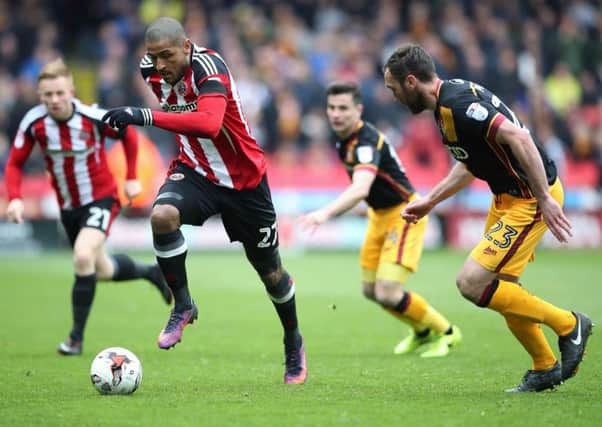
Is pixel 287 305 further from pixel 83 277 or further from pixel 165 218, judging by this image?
pixel 83 277

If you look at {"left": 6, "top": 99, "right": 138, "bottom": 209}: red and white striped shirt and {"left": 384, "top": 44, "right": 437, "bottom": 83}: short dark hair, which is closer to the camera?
{"left": 384, "top": 44, "right": 437, "bottom": 83}: short dark hair

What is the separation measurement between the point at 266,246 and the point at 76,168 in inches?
124

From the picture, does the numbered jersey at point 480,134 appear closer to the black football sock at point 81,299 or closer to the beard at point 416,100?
the beard at point 416,100

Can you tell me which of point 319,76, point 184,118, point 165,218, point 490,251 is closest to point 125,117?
point 184,118

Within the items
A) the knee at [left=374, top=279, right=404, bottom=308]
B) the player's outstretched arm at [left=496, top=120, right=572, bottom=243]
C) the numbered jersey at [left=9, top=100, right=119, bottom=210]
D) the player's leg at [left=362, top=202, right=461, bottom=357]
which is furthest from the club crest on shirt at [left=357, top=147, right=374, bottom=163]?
the player's outstretched arm at [left=496, top=120, right=572, bottom=243]

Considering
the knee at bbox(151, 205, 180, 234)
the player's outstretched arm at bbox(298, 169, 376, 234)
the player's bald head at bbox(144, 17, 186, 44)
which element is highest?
the player's bald head at bbox(144, 17, 186, 44)

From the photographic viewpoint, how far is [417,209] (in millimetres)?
7801

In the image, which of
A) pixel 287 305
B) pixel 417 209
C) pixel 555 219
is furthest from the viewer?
pixel 287 305

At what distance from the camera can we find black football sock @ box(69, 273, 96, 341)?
9.66 meters

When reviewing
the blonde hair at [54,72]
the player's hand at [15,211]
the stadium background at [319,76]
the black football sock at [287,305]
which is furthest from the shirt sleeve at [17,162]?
the stadium background at [319,76]

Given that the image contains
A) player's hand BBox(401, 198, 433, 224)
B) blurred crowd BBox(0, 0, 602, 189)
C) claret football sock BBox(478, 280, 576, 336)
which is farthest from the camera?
blurred crowd BBox(0, 0, 602, 189)

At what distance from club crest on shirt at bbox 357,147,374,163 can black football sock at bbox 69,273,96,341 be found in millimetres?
2744

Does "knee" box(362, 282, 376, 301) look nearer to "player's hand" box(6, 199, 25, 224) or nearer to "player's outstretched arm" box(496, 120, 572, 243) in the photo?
"player's hand" box(6, 199, 25, 224)

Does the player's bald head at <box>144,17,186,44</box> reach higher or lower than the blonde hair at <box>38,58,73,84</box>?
higher
